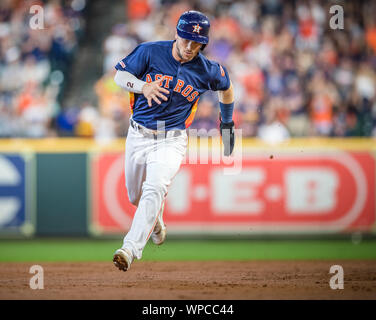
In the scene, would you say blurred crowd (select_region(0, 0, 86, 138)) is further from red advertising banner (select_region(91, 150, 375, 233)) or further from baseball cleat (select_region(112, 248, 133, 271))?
baseball cleat (select_region(112, 248, 133, 271))

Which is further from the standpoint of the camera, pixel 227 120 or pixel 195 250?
pixel 195 250

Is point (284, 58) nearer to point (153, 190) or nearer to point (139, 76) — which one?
point (139, 76)

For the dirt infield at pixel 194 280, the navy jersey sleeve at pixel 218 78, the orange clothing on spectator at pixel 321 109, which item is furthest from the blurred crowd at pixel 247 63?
the navy jersey sleeve at pixel 218 78

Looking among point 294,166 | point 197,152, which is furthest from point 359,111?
point 197,152

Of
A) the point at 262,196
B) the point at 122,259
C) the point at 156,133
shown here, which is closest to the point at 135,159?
the point at 156,133

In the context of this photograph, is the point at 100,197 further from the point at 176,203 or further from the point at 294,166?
the point at 294,166

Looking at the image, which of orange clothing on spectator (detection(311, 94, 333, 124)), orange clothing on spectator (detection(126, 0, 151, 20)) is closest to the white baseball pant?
orange clothing on spectator (detection(311, 94, 333, 124))
